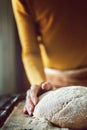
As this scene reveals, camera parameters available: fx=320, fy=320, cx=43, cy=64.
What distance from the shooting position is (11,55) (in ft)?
9.52

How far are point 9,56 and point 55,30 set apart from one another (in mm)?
Answer: 1567

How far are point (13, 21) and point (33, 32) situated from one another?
58.7 inches

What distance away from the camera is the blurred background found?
9.02 feet

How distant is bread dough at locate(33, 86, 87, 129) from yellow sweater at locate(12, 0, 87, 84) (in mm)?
474

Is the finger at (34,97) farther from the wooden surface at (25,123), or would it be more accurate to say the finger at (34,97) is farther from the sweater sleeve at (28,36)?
the sweater sleeve at (28,36)

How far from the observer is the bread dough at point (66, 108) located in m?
0.76

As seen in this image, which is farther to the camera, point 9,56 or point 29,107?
point 9,56

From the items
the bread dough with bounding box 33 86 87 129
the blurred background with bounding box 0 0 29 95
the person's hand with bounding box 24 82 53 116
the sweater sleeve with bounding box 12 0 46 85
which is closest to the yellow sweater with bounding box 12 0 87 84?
the sweater sleeve with bounding box 12 0 46 85

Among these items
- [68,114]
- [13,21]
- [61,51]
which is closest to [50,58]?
[61,51]

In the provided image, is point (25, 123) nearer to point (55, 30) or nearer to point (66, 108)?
point (66, 108)

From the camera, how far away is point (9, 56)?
9.49 ft

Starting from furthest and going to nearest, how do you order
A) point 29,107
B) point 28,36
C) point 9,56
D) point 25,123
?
point 9,56 < point 28,36 < point 29,107 < point 25,123

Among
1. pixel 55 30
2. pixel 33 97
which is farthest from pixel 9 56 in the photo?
pixel 33 97

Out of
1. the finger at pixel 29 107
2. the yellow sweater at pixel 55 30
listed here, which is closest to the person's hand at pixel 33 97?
the finger at pixel 29 107
